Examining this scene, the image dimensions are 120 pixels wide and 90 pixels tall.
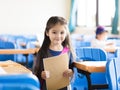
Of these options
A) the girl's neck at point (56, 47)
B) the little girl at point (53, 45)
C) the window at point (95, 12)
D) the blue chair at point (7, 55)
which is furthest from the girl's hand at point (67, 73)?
the window at point (95, 12)

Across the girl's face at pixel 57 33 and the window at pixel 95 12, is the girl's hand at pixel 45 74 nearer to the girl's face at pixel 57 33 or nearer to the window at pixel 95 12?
the girl's face at pixel 57 33

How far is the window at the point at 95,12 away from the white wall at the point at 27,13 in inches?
18.8

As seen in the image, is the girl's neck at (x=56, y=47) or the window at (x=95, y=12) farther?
the window at (x=95, y=12)

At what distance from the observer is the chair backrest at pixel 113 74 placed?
2.13 meters

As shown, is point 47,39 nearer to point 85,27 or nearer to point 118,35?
point 118,35

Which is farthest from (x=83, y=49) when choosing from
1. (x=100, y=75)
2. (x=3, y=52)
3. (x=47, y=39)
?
(x=3, y=52)

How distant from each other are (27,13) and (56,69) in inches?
294

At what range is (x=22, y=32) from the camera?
9508mm

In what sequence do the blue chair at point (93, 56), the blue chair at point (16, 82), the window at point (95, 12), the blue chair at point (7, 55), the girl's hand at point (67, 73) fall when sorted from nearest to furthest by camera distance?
1. the blue chair at point (16, 82)
2. the girl's hand at point (67, 73)
3. the blue chair at point (93, 56)
4. the blue chair at point (7, 55)
5. the window at point (95, 12)

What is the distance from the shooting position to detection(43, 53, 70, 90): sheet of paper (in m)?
2.19

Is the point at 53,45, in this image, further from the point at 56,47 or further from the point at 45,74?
the point at 45,74

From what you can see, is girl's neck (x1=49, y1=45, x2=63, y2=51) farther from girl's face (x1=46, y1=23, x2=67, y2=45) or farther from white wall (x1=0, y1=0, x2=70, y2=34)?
white wall (x1=0, y1=0, x2=70, y2=34)

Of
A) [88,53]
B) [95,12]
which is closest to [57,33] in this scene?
[88,53]

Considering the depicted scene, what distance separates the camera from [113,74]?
2174 mm
